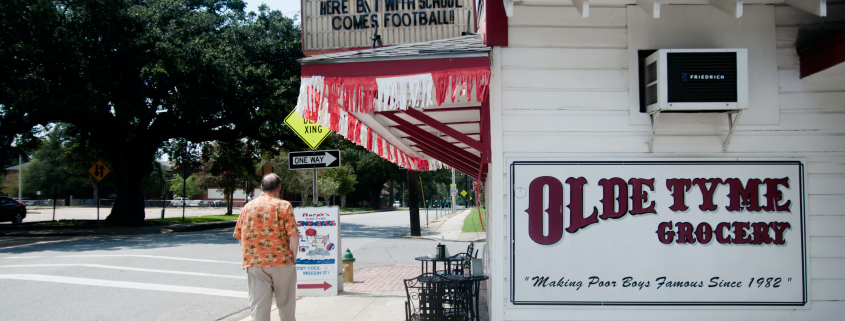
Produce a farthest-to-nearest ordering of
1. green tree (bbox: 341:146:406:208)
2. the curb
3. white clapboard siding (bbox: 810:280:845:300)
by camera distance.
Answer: green tree (bbox: 341:146:406:208) → the curb → white clapboard siding (bbox: 810:280:845:300)

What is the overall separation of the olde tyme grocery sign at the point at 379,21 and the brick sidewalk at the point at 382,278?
4127mm

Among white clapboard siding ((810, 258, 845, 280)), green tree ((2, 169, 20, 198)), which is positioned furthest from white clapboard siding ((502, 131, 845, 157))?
green tree ((2, 169, 20, 198))

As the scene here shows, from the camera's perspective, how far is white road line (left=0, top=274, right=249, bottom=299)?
27.0ft

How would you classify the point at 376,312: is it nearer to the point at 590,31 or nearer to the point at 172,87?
the point at 590,31

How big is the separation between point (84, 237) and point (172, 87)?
5.70 meters

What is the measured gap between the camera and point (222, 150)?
2583 cm

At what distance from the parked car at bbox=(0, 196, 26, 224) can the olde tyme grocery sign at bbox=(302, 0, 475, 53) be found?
23.9 meters

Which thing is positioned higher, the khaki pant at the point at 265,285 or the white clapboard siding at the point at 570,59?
the white clapboard siding at the point at 570,59

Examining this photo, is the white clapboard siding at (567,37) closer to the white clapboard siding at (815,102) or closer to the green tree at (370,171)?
A: the white clapboard siding at (815,102)

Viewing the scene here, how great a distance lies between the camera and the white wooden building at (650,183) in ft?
13.5

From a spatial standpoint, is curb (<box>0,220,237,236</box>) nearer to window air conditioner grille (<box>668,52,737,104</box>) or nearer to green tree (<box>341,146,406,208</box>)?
window air conditioner grille (<box>668,52,737,104</box>)

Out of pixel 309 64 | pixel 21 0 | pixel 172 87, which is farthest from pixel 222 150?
pixel 309 64

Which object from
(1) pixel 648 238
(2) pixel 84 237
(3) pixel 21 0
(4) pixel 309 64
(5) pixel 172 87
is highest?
(3) pixel 21 0

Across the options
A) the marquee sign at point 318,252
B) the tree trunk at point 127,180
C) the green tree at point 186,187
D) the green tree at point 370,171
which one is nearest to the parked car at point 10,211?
the tree trunk at point 127,180
